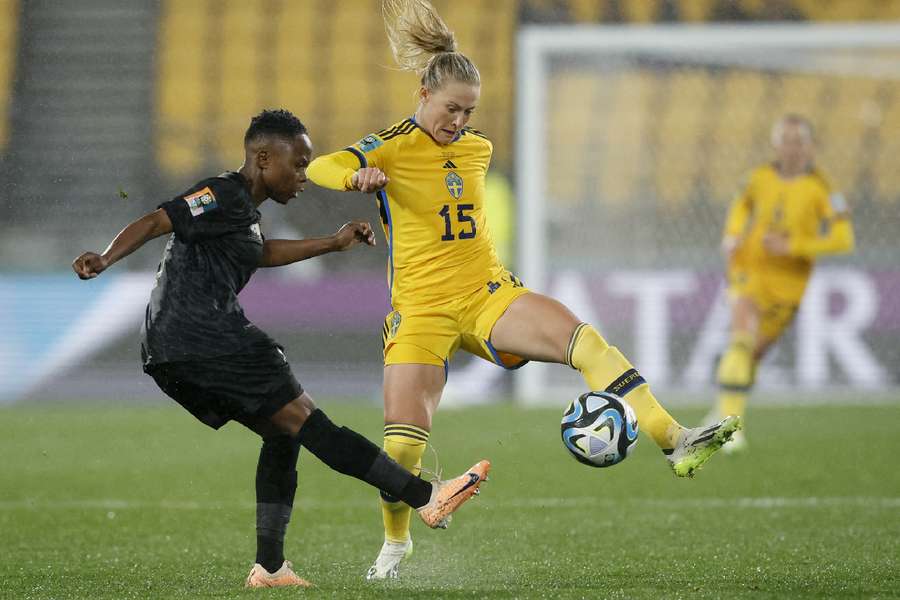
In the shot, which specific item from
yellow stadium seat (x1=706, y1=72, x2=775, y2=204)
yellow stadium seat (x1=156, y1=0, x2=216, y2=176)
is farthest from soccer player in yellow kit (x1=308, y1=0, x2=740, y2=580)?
yellow stadium seat (x1=156, y1=0, x2=216, y2=176)

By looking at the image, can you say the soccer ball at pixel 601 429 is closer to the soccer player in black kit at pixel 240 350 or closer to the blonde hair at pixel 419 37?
the soccer player in black kit at pixel 240 350

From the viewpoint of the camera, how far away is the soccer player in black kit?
15.5 ft

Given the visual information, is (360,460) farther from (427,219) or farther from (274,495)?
(427,219)

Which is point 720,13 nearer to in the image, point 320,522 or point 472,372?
point 472,372

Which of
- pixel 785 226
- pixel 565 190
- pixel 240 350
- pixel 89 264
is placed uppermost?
pixel 89 264

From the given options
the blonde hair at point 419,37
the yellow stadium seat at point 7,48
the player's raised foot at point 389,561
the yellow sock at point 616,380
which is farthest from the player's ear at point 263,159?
the yellow stadium seat at point 7,48

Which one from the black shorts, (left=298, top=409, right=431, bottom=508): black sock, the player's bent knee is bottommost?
(left=298, top=409, right=431, bottom=508): black sock

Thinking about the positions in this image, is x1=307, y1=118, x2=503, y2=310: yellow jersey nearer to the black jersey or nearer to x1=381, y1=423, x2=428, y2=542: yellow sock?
x1=381, y1=423, x2=428, y2=542: yellow sock

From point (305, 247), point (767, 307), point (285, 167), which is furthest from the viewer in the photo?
point (767, 307)

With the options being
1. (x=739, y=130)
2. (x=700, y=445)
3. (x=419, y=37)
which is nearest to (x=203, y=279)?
(x=419, y=37)

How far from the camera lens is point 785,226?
9.98 metres

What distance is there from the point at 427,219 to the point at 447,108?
44cm

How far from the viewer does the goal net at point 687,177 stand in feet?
41.7

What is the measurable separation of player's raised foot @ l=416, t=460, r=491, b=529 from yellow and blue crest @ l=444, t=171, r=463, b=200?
3.82ft
